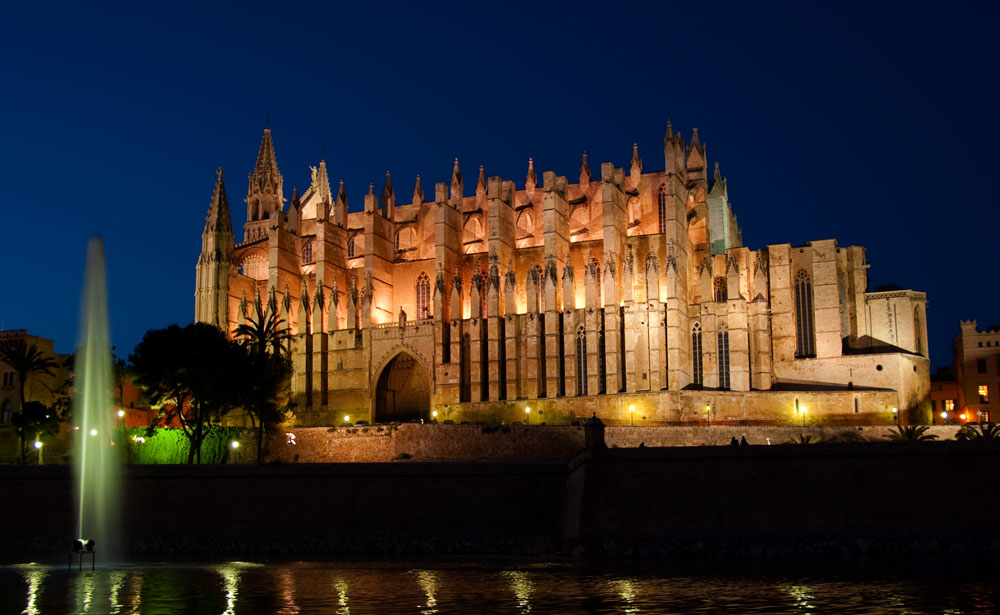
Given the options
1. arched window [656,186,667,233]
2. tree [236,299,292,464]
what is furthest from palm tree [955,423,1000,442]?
tree [236,299,292,464]

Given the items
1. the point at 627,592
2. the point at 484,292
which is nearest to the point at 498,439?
the point at 484,292

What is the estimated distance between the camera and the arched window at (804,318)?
178 ft

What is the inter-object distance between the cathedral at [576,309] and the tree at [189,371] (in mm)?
11229

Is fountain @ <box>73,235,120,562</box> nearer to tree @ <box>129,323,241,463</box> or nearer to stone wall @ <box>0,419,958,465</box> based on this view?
tree @ <box>129,323,241,463</box>

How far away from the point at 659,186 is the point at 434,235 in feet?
41.0

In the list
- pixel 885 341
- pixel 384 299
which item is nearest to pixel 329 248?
pixel 384 299

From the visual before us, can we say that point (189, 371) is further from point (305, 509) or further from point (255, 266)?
point (255, 266)

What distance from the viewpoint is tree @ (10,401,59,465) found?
145 ft

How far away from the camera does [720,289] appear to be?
5600 cm

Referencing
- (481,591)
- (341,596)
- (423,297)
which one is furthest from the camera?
(423,297)

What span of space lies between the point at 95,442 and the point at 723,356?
1067 inches

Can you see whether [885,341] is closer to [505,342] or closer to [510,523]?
[505,342]

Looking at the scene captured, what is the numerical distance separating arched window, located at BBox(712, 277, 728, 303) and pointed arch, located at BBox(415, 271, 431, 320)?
51.4 feet

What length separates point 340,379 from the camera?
199ft
